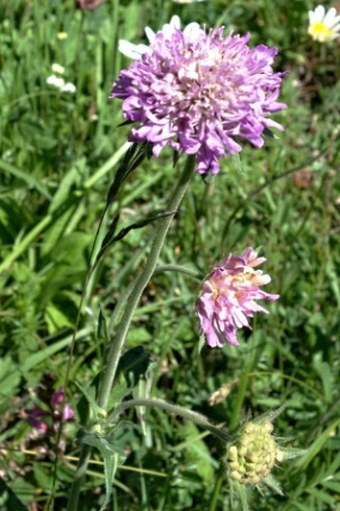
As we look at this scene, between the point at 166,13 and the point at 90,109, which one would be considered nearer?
the point at 90,109

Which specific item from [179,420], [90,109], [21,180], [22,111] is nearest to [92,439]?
[179,420]

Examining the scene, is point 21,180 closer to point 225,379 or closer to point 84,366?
point 84,366

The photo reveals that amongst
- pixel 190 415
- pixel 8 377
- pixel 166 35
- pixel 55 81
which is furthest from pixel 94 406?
pixel 55 81

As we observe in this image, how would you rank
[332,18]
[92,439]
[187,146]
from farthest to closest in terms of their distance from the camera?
[332,18]
[92,439]
[187,146]

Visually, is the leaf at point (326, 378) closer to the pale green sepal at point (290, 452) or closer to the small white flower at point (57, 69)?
the pale green sepal at point (290, 452)

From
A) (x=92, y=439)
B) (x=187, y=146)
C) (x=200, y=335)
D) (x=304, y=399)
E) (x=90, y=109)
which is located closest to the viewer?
(x=187, y=146)

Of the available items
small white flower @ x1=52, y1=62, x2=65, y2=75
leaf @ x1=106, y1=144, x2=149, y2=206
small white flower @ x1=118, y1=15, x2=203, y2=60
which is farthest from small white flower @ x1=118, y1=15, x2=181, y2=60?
small white flower @ x1=52, y1=62, x2=65, y2=75
